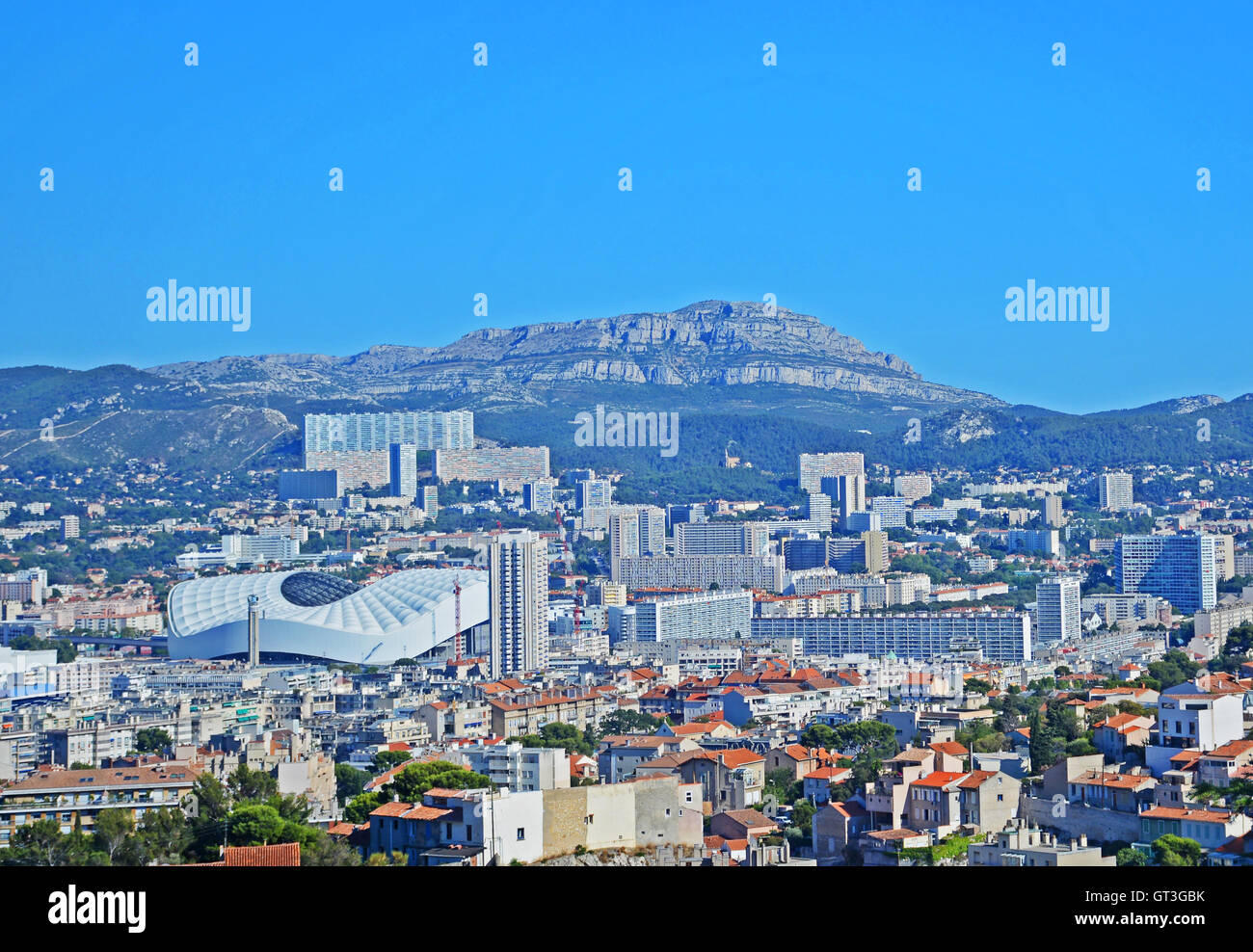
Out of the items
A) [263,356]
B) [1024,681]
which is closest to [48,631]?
[1024,681]

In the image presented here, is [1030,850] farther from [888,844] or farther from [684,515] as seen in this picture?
[684,515]

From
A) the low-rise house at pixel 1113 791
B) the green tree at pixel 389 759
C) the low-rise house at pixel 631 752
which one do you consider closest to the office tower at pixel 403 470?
the green tree at pixel 389 759

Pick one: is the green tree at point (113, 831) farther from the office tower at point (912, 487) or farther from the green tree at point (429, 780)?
the office tower at point (912, 487)

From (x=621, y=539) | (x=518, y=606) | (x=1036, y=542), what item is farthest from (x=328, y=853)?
(x=1036, y=542)

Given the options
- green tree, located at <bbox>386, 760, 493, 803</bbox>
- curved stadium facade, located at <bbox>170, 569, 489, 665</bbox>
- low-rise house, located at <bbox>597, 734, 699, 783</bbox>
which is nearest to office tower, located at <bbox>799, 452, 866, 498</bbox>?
curved stadium facade, located at <bbox>170, 569, 489, 665</bbox>
